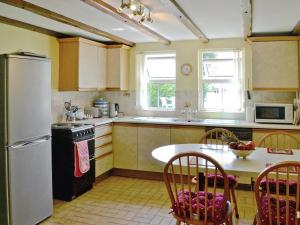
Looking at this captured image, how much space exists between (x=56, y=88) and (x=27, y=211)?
1942 millimetres

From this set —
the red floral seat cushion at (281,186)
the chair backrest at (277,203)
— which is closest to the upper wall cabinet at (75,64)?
the red floral seat cushion at (281,186)

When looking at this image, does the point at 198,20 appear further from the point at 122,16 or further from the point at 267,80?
the point at 267,80

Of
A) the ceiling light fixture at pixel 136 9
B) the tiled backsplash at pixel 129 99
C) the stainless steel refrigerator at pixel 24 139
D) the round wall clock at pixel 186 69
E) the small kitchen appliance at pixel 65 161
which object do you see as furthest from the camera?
the round wall clock at pixel 186 69

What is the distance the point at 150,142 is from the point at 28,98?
2134mm

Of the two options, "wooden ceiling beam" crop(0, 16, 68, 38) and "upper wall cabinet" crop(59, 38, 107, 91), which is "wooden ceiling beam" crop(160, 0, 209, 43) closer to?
"upper wall cabinet" crop(59, 38, 107, 91)

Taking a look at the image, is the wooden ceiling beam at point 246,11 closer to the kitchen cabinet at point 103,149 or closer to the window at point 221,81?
the window at point 221,81

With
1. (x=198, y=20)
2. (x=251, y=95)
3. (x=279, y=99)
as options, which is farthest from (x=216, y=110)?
(x=198, y=20)

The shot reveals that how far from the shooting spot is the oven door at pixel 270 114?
13.9ft

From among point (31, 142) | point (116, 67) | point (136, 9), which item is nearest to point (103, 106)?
point (116, 67)

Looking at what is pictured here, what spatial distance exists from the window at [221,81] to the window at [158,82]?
516mm

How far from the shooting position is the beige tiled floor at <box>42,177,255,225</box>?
323 centimetres

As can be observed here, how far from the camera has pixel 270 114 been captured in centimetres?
428

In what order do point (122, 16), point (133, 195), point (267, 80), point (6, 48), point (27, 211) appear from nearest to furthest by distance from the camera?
point (27, 211)
point (122, 16)
point (6, 48)
point (133, 195)
point (267, 80)

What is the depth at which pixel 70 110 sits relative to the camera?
4.58 meters
